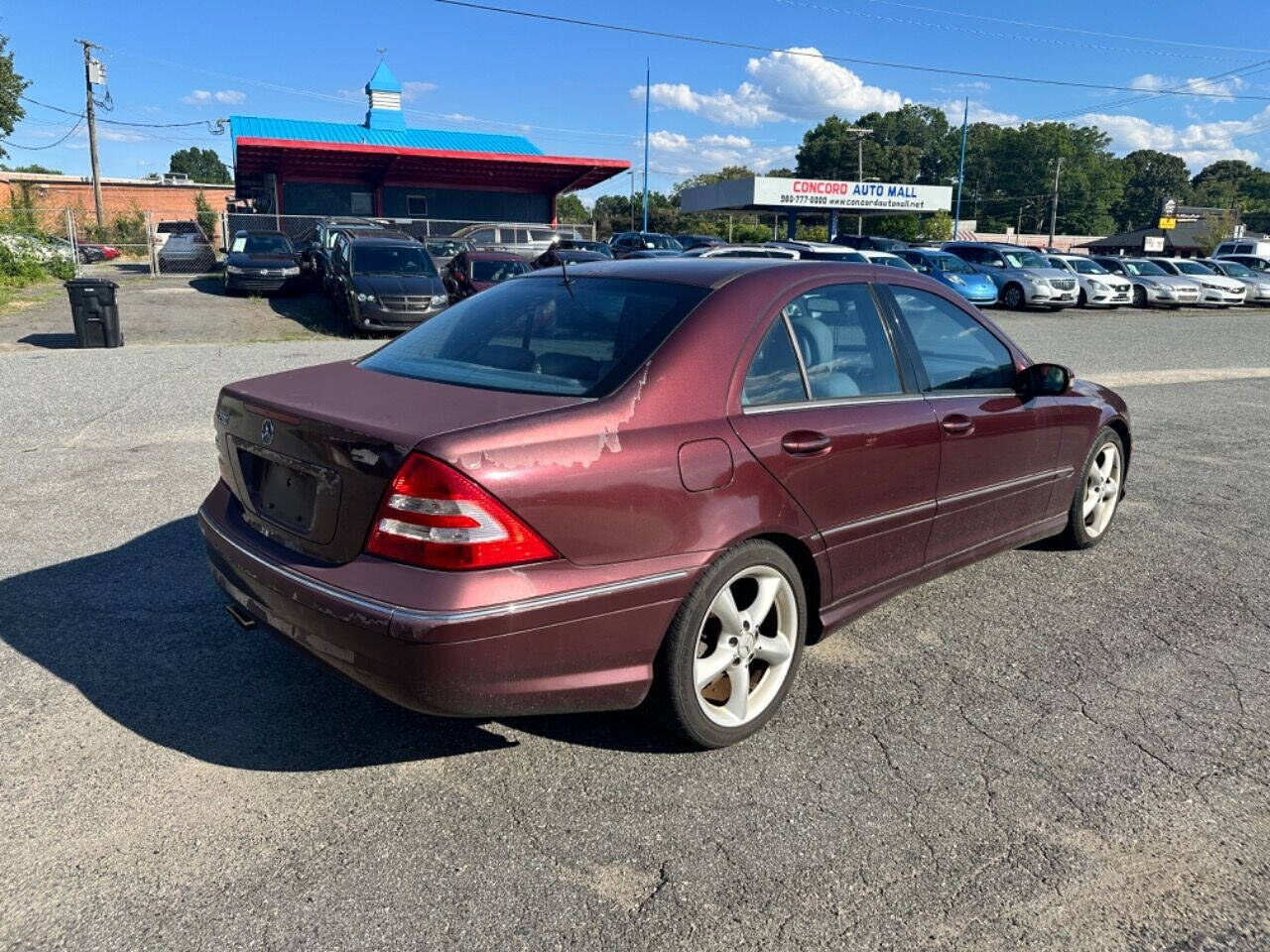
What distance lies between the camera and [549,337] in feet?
11.0

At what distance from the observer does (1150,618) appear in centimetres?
432

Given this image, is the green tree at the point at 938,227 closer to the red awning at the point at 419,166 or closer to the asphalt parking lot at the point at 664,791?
the red awning at the point at 419,166

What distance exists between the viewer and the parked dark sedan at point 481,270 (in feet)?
58.2

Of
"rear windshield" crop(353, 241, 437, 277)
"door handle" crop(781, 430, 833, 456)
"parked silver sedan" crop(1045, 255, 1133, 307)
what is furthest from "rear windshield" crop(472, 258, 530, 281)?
"parked silver sedan" crop(1045, 255, 1133, 307)

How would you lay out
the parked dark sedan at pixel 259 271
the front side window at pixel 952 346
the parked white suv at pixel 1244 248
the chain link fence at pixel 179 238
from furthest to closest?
the parked white suv at pixel 1244 248
the chain link fence at pixel 179 238
the parked dark sedan at pixel 259 271
the front side window at pixel 952 346

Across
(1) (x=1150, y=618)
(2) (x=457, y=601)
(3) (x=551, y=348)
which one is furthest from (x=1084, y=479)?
(2) (x=457, y=601)

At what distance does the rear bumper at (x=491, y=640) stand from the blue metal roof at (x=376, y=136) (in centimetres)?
3825

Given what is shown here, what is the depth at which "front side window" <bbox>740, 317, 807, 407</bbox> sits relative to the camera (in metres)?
3.19

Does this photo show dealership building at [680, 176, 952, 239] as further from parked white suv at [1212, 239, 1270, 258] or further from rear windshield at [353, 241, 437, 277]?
rear windshield at [353, 241, 437, 277]

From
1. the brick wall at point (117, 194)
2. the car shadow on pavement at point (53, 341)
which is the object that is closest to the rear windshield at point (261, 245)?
the car shadow on pavement at point (53, 341)

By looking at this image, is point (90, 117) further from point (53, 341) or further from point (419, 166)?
point (53, 341)

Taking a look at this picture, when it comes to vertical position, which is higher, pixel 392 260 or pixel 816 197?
pixel 816 197

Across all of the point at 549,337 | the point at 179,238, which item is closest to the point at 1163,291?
the point at 179,238

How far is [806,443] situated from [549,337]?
0.96 metres
